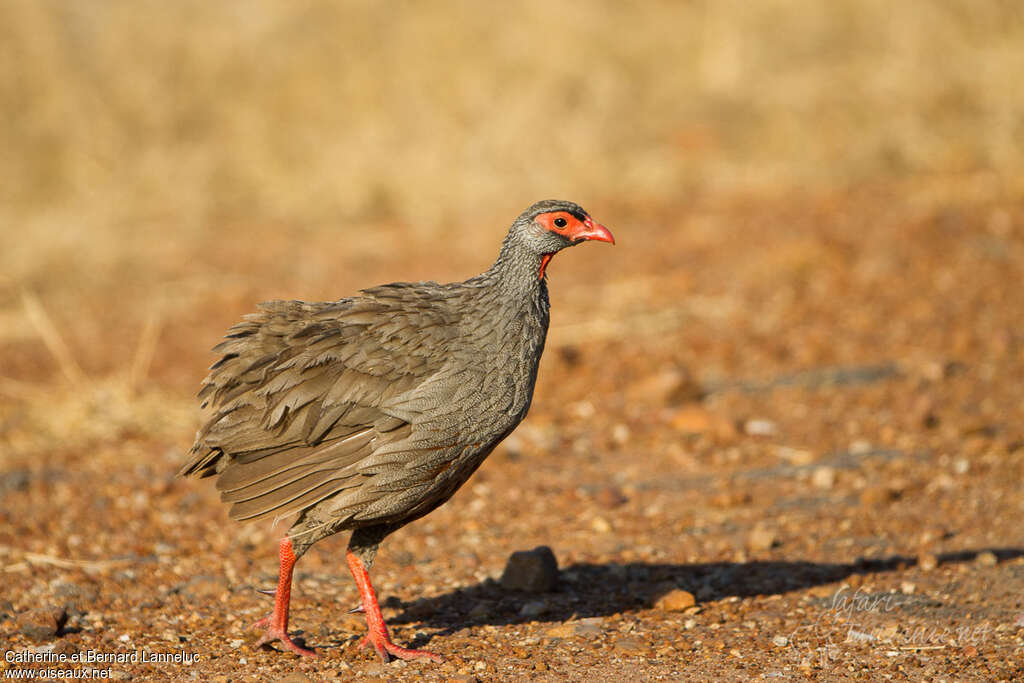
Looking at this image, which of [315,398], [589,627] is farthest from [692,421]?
[315,398]

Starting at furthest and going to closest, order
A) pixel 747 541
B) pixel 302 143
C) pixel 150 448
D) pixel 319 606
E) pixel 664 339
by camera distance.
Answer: pixel 302 143
pixel 664 339
pixel 150 448
pixel 747 541
pixel 319 606

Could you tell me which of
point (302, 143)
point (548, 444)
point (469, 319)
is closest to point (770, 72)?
point (302, 143)

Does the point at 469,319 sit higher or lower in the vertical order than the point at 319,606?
higher

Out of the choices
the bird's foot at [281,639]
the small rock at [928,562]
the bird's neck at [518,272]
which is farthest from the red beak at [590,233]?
the small rock at [928,562]

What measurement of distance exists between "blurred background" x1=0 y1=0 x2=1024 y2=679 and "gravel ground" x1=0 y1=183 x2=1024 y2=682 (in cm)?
4

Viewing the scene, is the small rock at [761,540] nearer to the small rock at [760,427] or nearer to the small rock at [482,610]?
the small rock at [482,610]

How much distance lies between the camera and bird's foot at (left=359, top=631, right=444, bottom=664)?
15.6ft

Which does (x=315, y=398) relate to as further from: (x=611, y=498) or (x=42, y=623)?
(x=611, y=498)

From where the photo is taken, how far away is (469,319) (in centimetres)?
494

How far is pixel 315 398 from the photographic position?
4.76 meters

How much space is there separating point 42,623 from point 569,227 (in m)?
2.99

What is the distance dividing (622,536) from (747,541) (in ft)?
2.34

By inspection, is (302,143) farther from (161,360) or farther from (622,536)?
(622,536)

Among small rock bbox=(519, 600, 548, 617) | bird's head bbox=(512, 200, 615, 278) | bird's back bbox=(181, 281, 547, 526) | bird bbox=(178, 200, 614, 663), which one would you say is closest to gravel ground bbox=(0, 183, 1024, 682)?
small rock bbox=(519, 600, 548, 617)
